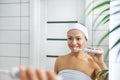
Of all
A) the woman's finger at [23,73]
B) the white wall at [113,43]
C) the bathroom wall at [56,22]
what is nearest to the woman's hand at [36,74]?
the woman's finger at [23,73]

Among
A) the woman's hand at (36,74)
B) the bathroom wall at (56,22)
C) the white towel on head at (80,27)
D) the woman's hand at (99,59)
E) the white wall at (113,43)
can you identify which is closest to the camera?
the woman's hand at (36,74)

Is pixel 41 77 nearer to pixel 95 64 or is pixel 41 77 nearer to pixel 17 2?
pixel 95 64

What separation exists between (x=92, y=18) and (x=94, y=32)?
0.22 ft

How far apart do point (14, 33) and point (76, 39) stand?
401mm

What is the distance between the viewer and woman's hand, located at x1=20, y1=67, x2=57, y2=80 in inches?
13.7

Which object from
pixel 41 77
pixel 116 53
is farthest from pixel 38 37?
pixel 41 77

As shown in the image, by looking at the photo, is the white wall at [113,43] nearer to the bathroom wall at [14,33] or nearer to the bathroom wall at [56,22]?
the bathroom wall at [56,22]

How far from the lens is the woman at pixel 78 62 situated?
0.85m

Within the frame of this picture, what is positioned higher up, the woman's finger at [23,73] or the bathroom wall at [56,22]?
the bathroom wall at [56,22]

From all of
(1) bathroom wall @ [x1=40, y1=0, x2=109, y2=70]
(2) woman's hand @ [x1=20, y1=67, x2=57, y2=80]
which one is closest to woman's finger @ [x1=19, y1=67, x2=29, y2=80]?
(2) woman's hand @ [x1=20, y1=67, x2=57, y2=80]

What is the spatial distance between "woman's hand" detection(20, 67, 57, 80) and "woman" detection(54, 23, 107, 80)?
0.49 m

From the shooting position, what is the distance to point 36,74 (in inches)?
13.9

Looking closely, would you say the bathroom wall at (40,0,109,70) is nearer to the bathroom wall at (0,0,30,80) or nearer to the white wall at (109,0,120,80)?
the bathroom wall at (0,0,30,80)

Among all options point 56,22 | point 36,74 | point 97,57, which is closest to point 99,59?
point 97,57
